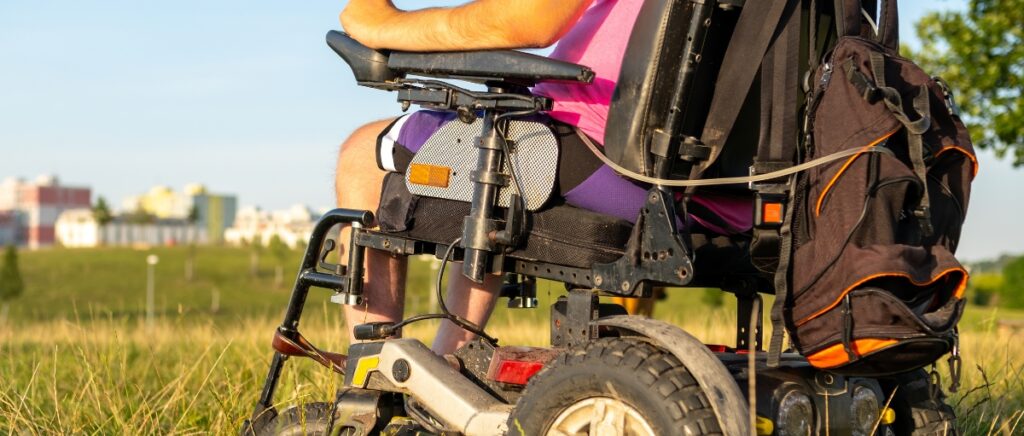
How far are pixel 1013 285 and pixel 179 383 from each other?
162ft

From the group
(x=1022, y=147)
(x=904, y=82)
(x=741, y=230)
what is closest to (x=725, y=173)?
(x=741, y=230)

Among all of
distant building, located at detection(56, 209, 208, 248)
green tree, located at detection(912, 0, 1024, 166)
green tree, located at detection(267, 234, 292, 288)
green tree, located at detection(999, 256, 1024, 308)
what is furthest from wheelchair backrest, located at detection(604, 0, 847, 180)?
distant building, located at detection(56, 209, 208, 248)

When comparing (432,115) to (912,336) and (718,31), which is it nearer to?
(718,31)

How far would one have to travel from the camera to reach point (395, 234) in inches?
114

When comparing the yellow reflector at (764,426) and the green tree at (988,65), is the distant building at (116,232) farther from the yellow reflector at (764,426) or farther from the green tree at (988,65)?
the yellow reflector at (764,426)

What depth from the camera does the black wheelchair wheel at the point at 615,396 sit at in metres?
2.26

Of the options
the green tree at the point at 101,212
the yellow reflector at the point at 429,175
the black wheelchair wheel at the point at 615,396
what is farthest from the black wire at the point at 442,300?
the green tree at the point at 101,212

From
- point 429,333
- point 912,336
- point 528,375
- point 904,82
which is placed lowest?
point 429,333

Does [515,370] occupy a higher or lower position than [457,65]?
lower

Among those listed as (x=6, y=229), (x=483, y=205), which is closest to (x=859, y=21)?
(x=483, y=205)

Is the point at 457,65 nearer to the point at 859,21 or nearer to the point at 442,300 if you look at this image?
the point at 442,300

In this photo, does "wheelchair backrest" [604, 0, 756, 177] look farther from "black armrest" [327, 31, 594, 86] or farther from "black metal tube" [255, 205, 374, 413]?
"black metal tube" [255, 205, 374, 413]

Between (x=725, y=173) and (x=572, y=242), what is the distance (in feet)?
1.29

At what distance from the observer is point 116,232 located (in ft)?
567
